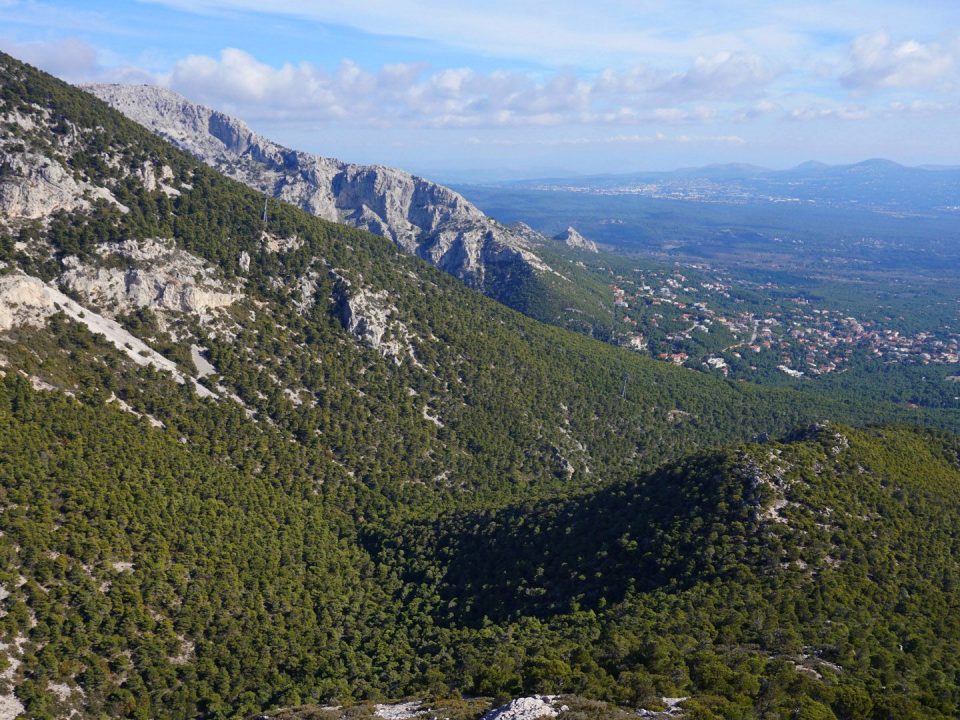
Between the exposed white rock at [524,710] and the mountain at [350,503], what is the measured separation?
76.8 inches

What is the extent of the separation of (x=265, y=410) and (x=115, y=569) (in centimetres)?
4104

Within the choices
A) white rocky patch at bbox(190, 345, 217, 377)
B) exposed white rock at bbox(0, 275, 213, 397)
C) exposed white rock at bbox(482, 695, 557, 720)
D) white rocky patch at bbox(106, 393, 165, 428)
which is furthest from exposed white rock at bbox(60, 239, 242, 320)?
exposed white rock at bbox(482, 695, 557, 720)

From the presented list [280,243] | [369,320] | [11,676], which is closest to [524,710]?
[11,676]

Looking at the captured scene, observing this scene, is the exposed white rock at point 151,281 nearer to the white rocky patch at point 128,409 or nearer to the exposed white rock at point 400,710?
the white rocky patch at point 128,409

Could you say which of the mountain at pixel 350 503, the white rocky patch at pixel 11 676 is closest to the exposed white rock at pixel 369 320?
the mountain at pixel 350 503

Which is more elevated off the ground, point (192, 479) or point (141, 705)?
point (192, 479)

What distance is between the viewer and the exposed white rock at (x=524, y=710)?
3816cm

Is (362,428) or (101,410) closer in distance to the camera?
(101,410)

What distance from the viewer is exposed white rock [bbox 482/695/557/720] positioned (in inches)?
1502

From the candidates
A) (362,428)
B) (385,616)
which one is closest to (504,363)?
(362,428)

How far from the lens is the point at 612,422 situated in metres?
131

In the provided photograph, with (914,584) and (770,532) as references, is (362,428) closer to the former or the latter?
(770,532)

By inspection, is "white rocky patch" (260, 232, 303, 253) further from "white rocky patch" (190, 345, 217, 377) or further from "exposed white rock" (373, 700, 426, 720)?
"exposed white rock" (373, 700, 426, 720)

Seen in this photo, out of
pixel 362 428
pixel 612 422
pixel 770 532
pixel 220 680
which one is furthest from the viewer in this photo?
pixel 612 422
